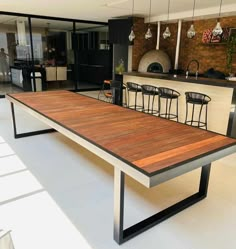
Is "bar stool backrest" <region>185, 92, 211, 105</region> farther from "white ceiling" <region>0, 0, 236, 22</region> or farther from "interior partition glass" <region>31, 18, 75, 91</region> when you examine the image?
"interior partition glass" <region>31, 18, 75, 91</region>

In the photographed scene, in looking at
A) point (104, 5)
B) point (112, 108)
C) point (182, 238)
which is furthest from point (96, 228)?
point (104, 5)

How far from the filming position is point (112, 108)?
128 inches

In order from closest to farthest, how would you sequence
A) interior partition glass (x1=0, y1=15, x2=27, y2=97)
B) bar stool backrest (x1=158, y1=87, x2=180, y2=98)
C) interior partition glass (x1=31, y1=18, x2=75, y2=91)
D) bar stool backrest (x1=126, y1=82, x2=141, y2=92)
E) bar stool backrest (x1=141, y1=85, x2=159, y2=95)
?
bar stool backrest (x1=158, y1=87, x2=180, y2=98), bar stool backrest (x1=141, y1=85, x2=159, y2=95), bar stool backrest (x1=126, y1=82, x2=141, y2=92), interior partition glass (x1=0, y1=15, x2=27, y2=97), interior partition glass (x1=31, y1=18, x2=75, y2=91)

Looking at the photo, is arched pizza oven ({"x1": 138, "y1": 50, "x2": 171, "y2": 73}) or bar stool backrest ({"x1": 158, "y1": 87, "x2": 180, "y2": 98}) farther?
arched pizza oven ({"x1": 138, "y1": 50, "x2": 171, "y2": 73})

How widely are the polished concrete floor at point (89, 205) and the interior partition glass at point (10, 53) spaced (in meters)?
5.98

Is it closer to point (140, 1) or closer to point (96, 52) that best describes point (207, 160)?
point (140, 1)

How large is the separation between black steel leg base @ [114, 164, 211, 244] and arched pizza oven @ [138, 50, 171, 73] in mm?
5741

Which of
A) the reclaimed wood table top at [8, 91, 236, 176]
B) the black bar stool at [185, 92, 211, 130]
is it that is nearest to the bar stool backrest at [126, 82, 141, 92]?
the black bar stool at [185, 92, 211, 130]

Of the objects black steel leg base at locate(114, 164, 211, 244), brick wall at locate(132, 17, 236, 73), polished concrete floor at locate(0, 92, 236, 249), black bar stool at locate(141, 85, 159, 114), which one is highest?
brick wall at locate(132, 17, 236, 73)

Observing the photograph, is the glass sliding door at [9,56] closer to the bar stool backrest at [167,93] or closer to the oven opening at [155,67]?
the oven opening at [155,67]

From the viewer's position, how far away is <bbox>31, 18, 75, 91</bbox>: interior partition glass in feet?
28.6

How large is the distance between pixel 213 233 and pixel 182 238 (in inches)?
12.0

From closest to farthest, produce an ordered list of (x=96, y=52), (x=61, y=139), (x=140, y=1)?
1. (x=61, y=139)
2. (x=140, y=1)
3. (x=96, y=52)

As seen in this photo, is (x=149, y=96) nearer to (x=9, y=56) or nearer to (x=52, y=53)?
(x=52, y=53)
